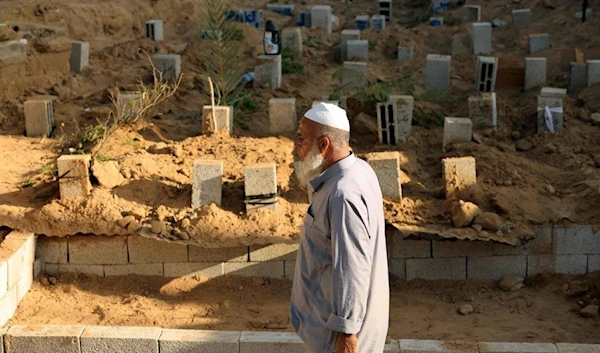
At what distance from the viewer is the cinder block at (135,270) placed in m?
7.81

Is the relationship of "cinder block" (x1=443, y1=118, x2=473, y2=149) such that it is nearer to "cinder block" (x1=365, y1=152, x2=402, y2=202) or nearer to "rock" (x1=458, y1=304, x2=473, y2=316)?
"cinder block" (x1=365, y1=152, x2=402, y2=202)

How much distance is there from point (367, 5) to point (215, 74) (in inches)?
439

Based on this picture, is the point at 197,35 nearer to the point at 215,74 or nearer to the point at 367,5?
the point at 367,5

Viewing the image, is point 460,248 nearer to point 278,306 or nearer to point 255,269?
point 278,306

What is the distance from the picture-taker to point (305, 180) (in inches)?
185

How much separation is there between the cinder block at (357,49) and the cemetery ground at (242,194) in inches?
63.7

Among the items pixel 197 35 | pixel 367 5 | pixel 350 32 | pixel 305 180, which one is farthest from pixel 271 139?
pixel 367 5

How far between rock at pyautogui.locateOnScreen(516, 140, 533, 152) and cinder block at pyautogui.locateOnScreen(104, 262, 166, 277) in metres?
3.94

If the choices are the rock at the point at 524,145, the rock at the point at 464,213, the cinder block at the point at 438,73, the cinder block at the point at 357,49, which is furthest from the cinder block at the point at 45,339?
the cinder block at the point at 357,49

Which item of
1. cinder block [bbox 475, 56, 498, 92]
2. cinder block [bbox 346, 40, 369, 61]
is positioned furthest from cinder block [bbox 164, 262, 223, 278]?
cinder block [bbox 346, 40, 369, 61]

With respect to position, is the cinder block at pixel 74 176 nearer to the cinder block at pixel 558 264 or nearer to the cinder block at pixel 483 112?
the cinder block at pixel 558 264

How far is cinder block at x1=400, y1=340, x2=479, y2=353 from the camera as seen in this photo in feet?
20.4

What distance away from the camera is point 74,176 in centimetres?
797

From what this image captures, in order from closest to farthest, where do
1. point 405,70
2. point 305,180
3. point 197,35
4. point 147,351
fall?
point 305,180 < point 147,351 < point 405,70 < point 197,35
